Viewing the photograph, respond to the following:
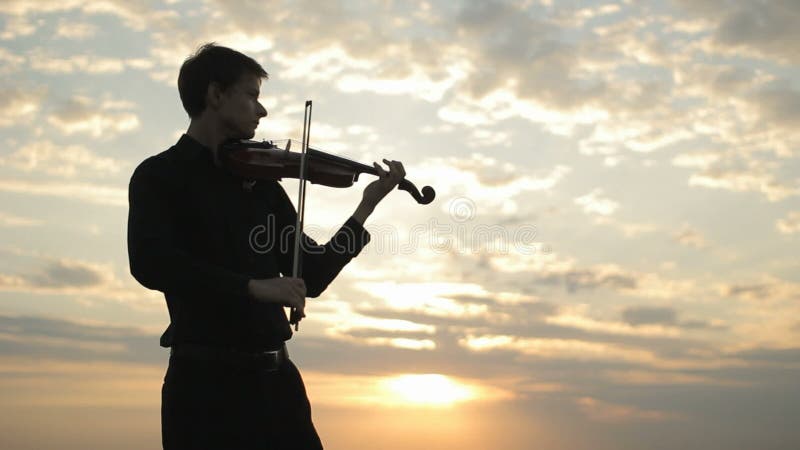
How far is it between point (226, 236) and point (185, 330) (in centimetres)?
54

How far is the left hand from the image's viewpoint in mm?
4941

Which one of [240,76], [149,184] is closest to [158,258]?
[149,184]

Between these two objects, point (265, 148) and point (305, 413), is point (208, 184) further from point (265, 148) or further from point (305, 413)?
point (305, 413)

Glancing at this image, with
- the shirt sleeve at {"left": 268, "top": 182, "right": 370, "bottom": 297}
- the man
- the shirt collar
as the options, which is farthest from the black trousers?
the shirt collar

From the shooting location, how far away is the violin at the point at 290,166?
4.54 metres

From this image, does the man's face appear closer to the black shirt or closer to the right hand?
the black shirt

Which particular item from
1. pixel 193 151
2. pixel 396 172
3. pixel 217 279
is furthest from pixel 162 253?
pixel 396 172

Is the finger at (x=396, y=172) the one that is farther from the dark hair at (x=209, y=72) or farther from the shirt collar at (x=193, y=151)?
the shirt collar at (x=193, y=151)

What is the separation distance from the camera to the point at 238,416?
13.7ft

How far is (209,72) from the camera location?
182 inches

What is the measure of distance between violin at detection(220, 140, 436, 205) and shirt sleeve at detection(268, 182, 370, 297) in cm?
21

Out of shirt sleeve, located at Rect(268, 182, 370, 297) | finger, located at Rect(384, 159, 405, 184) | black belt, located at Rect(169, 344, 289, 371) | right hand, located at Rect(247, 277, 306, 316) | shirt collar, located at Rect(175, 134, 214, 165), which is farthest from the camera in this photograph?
finger, located at Rect(384, 159, 405, 184)

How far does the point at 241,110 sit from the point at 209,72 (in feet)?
0.99

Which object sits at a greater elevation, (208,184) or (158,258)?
(208,184)
